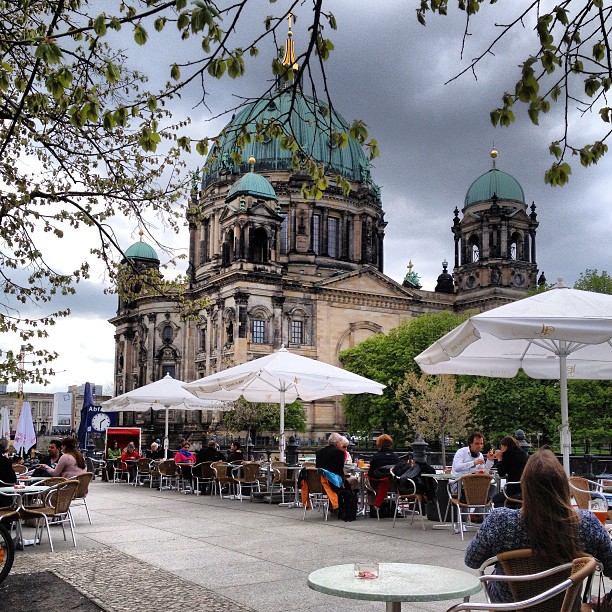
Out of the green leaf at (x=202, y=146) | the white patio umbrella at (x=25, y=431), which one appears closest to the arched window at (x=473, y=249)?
the white patio umbrella at (x=25, y=431)

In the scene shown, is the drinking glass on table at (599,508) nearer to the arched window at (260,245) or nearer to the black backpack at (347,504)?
the black backpack at (347,504)

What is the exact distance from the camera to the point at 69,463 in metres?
13.9

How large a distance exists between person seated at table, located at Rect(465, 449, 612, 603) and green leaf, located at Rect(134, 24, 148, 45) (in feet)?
13.9

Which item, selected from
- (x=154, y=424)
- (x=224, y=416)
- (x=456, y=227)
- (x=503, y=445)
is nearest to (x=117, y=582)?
(x=503, y=445)

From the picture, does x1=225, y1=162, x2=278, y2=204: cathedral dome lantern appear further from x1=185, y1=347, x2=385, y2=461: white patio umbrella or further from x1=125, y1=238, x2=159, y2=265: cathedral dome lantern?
x1=185, y1=347, x2=385, y2=461: white patio umbrella

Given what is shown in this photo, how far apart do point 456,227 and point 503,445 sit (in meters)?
65.1

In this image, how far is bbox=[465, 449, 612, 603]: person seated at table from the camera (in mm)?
4602

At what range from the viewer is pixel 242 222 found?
6600 cm

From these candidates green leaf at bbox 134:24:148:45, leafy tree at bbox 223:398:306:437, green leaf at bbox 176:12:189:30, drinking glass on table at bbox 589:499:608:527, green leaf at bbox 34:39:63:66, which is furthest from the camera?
leafy tree at bbox 223:398:306:437

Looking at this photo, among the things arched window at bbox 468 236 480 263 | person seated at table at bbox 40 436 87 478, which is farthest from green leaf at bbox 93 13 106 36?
arched window at bbox 468 236 480 263

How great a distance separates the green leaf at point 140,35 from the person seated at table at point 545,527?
4.24m

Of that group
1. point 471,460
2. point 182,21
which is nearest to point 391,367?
point 471,460

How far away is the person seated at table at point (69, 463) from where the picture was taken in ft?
45.2

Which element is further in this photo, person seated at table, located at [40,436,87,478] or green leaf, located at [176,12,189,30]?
person seated at table, located at [40,436,87,478]
